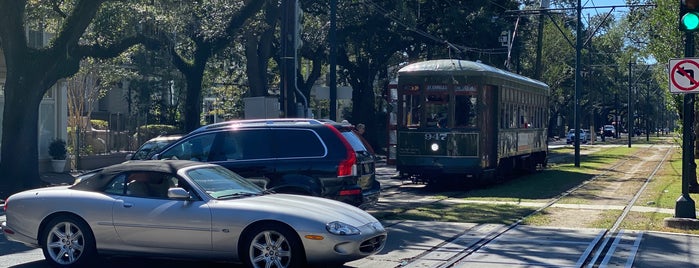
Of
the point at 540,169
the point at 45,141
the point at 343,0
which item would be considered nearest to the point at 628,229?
the point at 540,169

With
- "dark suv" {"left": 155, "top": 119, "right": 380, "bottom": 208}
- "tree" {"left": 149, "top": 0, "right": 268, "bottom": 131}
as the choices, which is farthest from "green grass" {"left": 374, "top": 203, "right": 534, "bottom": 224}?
"tree" {"left": 149, "top": 0, "right": 268, "bottom": 131}

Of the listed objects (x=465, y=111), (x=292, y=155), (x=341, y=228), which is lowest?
(x=341, y=228)

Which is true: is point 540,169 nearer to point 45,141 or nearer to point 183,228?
point 45,141

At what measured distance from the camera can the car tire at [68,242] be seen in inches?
387

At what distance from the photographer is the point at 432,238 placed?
13000 mm

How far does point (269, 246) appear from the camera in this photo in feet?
30.6

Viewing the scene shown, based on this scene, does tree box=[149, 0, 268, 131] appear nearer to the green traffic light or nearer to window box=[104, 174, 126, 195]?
the green traffic light

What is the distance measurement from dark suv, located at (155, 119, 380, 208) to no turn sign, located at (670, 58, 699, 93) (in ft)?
17.6

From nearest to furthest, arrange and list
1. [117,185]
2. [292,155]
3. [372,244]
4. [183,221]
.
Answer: [183,221] < [372,244] < [117,185] < [292,155]

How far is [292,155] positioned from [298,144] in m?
0.19

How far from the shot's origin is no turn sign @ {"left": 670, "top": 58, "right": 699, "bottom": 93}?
14.1m

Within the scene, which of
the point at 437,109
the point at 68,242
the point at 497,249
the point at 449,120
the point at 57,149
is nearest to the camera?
the point at 68,242

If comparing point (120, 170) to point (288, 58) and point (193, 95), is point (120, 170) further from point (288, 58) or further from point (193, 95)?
point (193, 95)

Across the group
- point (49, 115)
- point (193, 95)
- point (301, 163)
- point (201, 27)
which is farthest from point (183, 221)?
point (49, 115)
